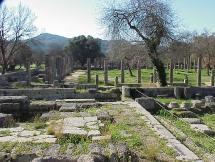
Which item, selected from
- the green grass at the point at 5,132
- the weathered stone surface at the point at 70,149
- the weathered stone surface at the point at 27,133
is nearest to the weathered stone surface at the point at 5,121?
the green grass at the point at 5,132

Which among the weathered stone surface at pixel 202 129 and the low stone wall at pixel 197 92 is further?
the low stone wall at pixel 197 92

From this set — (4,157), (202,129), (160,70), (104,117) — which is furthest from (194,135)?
(160,70)

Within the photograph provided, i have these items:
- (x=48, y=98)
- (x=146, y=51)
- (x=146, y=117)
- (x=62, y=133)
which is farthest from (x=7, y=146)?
(x=146, y=51)

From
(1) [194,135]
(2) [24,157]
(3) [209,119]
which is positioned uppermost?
(2) [24,157]

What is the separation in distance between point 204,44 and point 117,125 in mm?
45382

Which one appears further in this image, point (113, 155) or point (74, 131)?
point (74, 131)

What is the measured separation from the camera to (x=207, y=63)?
50.7m

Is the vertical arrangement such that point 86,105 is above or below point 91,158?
above

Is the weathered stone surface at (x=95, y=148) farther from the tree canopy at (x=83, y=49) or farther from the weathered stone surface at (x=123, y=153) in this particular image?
the tree canopy at (x=83, y=49)

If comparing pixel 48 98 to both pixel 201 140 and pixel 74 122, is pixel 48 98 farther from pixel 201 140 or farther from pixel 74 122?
pixel 201 140

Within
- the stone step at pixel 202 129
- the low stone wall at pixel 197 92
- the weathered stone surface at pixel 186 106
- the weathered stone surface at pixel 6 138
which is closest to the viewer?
the weathered stone surface at pixel 6 138

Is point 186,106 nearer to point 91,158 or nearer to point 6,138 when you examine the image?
point 6,138

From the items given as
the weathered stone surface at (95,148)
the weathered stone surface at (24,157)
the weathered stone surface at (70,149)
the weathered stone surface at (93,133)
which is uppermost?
the weathered stone surface at (93,133)

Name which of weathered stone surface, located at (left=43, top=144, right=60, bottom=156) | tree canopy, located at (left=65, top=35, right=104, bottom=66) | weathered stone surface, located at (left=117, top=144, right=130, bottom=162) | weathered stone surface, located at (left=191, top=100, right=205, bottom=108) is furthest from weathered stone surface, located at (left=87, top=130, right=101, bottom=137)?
tree canopy, located at (left=65, top=35, right=104, bottom=66)
